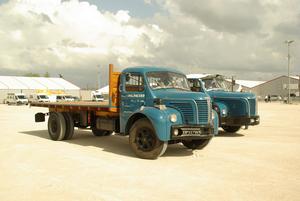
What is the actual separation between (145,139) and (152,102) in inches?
37.2

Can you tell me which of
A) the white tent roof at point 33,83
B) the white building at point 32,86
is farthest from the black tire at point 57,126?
the white tent roof at point 33,83

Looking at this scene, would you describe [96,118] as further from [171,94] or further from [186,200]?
[186,200]

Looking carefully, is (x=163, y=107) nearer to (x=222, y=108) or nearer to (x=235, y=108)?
(x=222, y=108)

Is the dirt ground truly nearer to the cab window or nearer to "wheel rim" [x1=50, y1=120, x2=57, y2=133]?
"wheel rim" [x1=50, y1=120, x2=57, y2=133]

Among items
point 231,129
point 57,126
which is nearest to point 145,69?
point 57,126

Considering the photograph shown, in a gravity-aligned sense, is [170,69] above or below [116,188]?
above

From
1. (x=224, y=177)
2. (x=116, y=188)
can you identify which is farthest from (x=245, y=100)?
(x=116, y=188)

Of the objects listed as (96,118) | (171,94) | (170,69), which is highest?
(170,69)

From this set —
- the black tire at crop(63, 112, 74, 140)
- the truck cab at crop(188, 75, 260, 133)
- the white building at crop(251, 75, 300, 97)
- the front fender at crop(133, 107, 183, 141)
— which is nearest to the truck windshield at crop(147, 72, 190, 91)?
the front fender at crop(133, 107, 183, 141)

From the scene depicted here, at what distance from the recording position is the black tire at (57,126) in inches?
452

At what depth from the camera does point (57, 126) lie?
38.3ft

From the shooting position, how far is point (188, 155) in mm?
8969

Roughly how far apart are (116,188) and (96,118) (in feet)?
17.6

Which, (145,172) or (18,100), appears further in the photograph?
(18,100)
